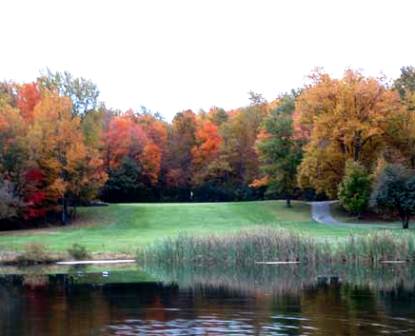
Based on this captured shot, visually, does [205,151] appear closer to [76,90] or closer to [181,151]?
[181,151]

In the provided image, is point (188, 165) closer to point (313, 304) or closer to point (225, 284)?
point (225, 284)

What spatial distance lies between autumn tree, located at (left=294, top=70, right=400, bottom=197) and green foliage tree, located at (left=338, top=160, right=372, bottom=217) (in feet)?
12.3

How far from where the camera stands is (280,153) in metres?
79.1

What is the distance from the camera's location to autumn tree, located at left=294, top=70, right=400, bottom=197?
71.8 m

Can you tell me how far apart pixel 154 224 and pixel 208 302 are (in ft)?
131

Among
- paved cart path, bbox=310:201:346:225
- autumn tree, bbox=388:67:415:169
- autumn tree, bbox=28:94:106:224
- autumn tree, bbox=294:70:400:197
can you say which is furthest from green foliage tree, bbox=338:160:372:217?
autumn tree, bbox=28:94:106:224

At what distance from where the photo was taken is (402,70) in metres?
92.8

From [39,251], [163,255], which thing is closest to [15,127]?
[39,251]

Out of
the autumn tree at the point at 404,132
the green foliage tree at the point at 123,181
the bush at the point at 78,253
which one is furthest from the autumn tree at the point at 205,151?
the bush at the point at 78,253

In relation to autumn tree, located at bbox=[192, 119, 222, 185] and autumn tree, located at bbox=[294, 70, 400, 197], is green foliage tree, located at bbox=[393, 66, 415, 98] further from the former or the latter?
autumn tree, located at bbox=[192, 119, 222, 185]

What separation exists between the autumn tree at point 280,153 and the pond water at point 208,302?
124ft

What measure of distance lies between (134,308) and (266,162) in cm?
5322

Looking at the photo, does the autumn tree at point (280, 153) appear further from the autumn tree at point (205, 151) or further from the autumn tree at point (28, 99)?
the autumn tree at point (28, 99)

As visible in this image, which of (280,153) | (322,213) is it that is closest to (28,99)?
(280,153)
